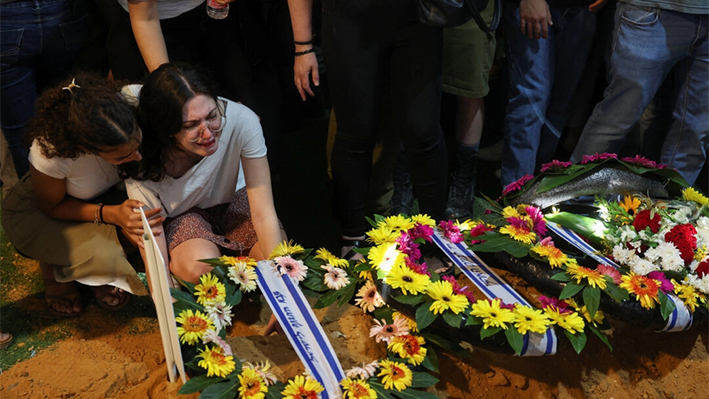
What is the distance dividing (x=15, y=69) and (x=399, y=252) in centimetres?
173

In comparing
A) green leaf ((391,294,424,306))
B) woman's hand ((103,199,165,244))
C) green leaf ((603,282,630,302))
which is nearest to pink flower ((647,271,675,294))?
green leaf ((603,282,630,302))

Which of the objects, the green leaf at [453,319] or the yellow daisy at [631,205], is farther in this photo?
the yellow daisy at [631,205]

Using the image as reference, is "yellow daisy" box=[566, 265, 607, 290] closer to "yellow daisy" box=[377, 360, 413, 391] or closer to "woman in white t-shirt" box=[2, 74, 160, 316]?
"yellow daisy" box=[377, 360, 413, 391]

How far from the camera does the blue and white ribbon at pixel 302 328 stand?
159 centimetres

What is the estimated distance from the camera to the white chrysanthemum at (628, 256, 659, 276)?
1.92 metres

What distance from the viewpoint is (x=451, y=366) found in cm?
184

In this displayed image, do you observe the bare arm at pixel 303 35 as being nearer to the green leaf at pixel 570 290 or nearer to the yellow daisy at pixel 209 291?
the yellow daisy at pixel 209 291

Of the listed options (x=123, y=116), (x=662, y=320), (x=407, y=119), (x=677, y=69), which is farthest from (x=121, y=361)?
(x=677, y=69)

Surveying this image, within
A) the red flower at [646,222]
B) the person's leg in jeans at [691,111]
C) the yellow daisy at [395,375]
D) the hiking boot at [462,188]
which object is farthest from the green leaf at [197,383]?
the person's leg in jeans at [691,111]

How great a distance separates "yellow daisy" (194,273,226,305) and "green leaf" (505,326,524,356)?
0.78 meters

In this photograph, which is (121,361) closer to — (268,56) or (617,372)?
(268,56)

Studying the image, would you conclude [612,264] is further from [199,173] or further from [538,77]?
Answer: [199,173]

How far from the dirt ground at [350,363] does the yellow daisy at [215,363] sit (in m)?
0.14

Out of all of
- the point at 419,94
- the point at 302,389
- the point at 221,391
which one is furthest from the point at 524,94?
the point at 221,391
